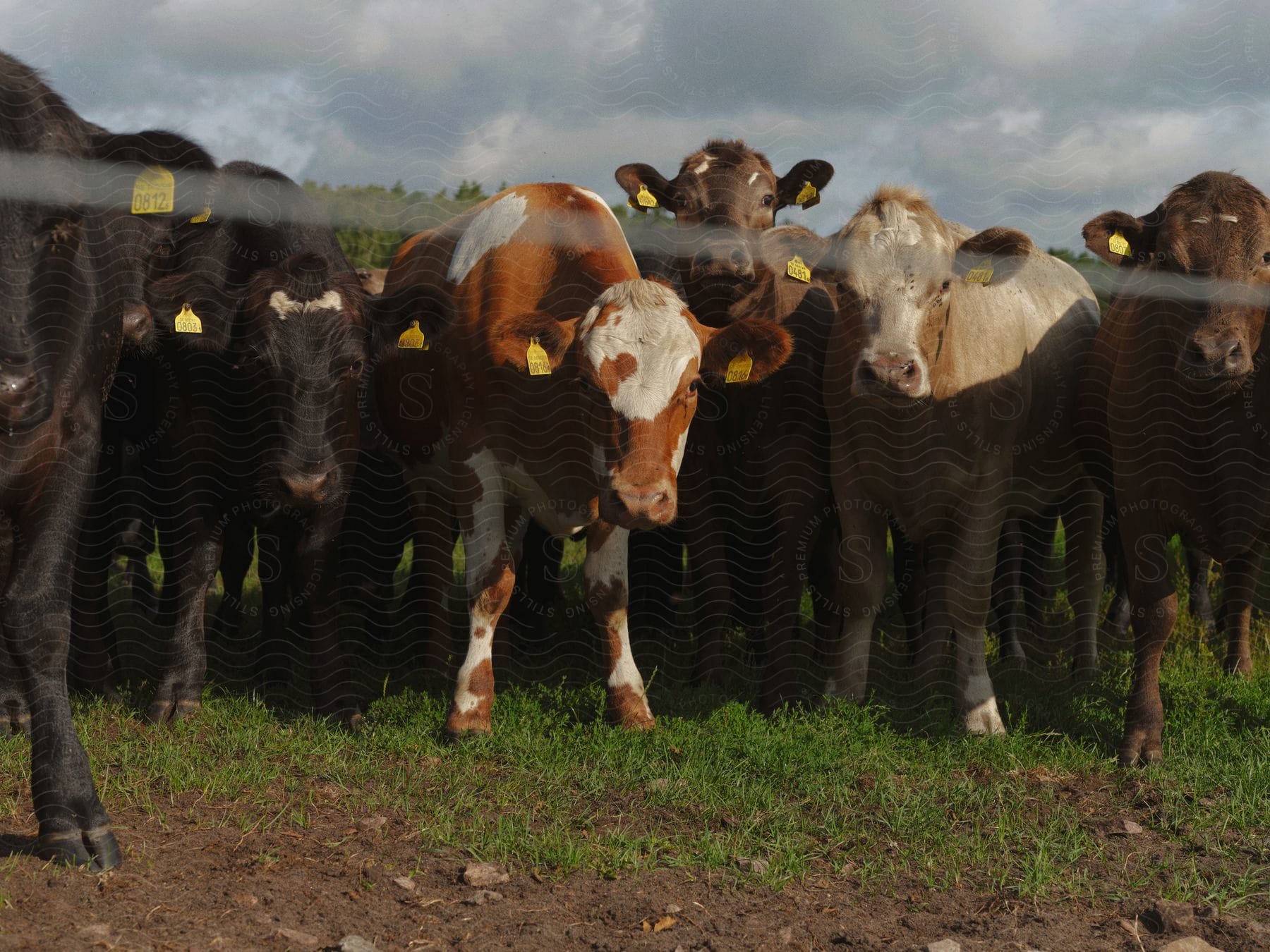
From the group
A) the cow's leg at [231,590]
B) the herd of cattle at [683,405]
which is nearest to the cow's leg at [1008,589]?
the herd of cattle at [683,405]

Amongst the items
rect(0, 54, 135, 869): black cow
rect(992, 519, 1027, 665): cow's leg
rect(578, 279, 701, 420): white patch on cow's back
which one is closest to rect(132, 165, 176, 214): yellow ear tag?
rect(0, 54, 135, 869): black cow

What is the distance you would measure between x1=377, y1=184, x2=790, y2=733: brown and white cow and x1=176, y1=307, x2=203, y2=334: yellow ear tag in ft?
2.96

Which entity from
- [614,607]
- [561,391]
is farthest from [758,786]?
[561,391]

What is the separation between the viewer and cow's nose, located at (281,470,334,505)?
18.0ft

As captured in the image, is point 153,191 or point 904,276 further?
point 904,276

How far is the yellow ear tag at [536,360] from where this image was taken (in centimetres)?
532

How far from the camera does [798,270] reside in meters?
6.31

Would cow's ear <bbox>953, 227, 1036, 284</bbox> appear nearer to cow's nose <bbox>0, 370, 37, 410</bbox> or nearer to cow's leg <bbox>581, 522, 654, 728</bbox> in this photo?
cow's leg <bbox>581, 522, 654, 728</bbox>

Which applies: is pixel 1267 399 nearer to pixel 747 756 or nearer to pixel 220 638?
pixel 747 756

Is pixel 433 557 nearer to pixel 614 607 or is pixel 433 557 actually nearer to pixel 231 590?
pixel 231 590

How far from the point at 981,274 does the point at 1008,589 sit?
2.42 metres

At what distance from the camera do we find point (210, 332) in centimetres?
574

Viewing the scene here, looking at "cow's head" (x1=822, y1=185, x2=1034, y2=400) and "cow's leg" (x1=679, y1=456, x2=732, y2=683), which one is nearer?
"cow's head" (x1=822, y1=185, x2=1034, y2=400)

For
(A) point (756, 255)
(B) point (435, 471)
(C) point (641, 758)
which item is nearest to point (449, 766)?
(C) point (641, 758)
